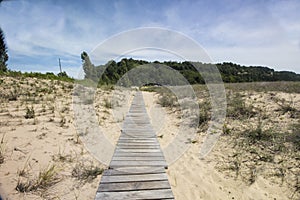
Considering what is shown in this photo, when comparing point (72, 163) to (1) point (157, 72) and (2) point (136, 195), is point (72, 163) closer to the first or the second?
(2) point (136, 195)

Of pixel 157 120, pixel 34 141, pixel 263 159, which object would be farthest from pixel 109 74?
pixel 263 159

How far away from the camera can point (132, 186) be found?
2859 mm

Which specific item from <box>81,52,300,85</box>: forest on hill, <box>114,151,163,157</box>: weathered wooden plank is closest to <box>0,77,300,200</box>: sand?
<box>114,151,163,157</box>: weathered wooden plank

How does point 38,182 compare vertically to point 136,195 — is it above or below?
above

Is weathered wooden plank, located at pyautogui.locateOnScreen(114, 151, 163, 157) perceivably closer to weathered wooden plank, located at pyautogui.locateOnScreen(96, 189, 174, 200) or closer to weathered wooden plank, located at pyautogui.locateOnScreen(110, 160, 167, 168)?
weathered wooden plank, located at pyautogui.locateOnScreen(110, 160, 167, 168)

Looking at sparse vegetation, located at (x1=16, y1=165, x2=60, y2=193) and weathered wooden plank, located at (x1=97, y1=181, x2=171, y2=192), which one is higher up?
sparse vegetation, located at (x1=16, y1=165, x2=60, y2=193)

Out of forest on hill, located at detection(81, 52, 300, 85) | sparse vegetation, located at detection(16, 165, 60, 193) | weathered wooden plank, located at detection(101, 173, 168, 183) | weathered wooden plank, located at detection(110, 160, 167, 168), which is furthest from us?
forest on hill, located at detection(81, 52, 300, 85)

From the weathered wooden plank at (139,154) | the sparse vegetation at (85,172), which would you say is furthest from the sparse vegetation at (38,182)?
the weathered wooden plank at (139,154)

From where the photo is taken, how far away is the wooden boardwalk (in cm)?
271

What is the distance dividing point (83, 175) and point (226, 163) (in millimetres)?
2619

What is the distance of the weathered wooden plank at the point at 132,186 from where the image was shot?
9.12 feet

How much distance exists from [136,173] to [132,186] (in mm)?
389

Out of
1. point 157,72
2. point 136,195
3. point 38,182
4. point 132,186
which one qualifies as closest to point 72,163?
point 38,182

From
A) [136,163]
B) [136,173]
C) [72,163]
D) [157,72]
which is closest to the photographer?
[136,173]
